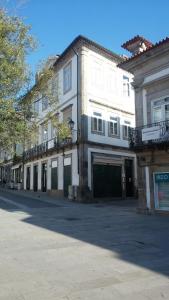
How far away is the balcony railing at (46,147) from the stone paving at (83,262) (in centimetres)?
1381

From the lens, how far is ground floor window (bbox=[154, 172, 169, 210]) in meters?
15.2

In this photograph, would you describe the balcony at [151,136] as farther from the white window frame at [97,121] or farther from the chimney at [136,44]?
the white window frame at [97,121]

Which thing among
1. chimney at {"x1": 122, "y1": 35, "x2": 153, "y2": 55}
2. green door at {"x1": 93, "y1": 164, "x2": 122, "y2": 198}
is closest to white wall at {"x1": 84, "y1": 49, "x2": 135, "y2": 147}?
green door at {"x1": 93, "y1": 164, "x2": 122, "y2": 198}

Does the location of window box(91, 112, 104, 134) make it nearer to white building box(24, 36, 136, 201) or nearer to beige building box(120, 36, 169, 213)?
white building box(24, 36, 136, 201)

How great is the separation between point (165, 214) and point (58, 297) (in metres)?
11.0

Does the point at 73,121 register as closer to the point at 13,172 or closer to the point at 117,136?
the point at 117,136

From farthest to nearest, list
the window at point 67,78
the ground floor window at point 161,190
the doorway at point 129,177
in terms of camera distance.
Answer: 1. the doorway at point 129,177
2. the window at point 67,78
3. the ground floor window at point 161,190

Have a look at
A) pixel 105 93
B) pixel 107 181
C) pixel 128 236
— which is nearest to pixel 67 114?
pixel 105 93

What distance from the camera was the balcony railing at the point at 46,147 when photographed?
2500 centimetres

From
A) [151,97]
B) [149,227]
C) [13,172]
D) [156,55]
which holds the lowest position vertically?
[149,227]

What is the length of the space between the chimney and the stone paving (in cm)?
1102

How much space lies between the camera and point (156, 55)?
15.6 meters

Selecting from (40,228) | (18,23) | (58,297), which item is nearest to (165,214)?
(40,228)

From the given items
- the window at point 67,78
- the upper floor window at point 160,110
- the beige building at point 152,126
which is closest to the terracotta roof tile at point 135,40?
the beige building at point 152,126
